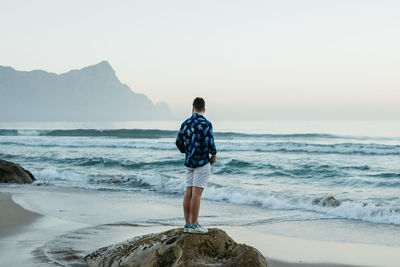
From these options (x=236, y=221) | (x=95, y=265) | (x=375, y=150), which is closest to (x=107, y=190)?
(x=236, y=221)

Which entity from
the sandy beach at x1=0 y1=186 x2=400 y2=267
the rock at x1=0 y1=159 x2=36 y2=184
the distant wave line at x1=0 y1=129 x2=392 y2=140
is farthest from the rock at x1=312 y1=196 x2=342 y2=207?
the distant wave line at x1=0 y1=129 x2=392 y2=140

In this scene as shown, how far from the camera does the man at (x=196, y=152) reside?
4.47 metres

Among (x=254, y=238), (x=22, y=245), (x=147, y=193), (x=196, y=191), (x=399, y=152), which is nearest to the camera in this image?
(x=196, y=191)

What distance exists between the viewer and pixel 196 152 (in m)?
4.49

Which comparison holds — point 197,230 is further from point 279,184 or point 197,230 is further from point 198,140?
point 279,184

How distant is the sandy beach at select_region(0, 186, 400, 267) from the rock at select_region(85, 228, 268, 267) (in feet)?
3.12

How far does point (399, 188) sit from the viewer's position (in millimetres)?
11742

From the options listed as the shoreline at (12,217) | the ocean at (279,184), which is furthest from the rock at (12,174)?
the shoreline at (12,217)

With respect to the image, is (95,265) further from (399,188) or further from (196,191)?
(399,188)

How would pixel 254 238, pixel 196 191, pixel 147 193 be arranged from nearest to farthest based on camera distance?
pixel 196 191 → pixel 254 238 → pixel 147 193

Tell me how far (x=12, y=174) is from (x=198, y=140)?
33.4ft

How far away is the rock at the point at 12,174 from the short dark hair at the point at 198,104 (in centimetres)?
992

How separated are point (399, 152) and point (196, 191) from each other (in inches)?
848

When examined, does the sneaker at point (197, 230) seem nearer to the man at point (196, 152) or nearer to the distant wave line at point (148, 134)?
the man at point (196, 152)
